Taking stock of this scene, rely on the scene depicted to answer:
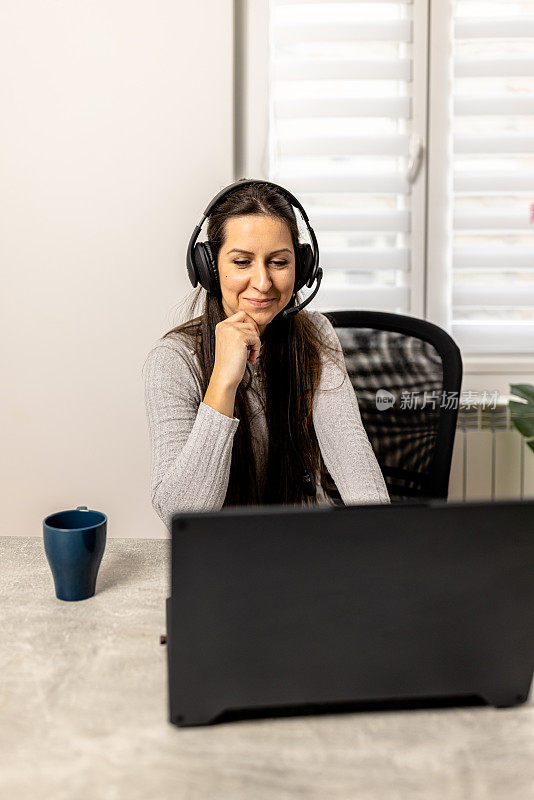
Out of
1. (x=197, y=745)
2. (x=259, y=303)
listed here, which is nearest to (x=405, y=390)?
(x=259, y=303)

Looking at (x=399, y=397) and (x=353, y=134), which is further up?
(x=353, y=134)

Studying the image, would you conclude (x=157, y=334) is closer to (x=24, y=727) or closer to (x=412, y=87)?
(x=412, y=87)

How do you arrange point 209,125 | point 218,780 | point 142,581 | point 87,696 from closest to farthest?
1. point 218,780
2. point 87,696
3. point 142,581
4. point 209,125

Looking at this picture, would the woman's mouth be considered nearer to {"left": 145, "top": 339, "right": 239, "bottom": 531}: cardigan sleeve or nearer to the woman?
the woman

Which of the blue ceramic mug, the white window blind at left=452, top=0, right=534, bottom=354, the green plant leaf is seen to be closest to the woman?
the blue ceramic mug

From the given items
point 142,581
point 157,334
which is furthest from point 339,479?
point 157,334

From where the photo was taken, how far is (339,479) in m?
1.25

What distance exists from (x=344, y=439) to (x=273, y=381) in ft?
0.65

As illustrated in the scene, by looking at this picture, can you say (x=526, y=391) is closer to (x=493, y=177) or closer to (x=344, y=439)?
(x=493, y=177)

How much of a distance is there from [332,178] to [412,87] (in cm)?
35

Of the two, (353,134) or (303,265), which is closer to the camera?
(303,265)

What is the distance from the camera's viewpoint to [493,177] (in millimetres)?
2043

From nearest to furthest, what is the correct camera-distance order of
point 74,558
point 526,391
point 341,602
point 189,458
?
point 341,602 → point 74,558 → point 189,458 → point 526,391

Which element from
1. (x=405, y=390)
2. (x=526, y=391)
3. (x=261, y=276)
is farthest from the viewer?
(x=526, y=391)
